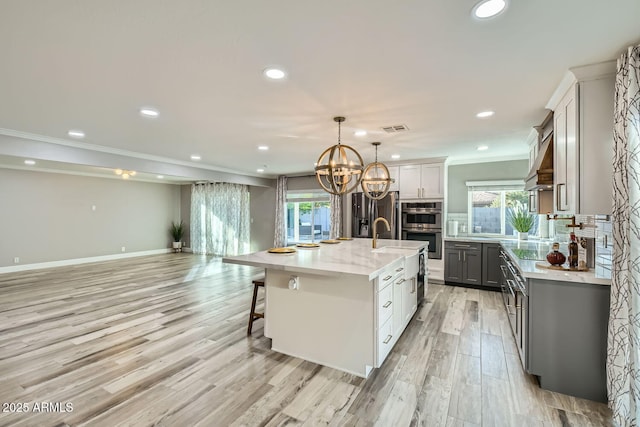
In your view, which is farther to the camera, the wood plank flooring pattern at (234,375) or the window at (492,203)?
the window at (492,203)

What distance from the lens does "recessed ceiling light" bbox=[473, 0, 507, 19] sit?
58.4 inches

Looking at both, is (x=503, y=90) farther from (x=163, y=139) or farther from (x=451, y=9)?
(x=163, y=139)

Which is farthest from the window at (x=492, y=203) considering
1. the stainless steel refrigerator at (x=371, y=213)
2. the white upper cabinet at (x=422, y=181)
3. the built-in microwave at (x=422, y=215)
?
the stainless steel refrigerator at (x=371, y=213)

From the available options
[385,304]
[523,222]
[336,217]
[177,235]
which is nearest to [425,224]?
[523,222]

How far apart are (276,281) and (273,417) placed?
3.87 ft

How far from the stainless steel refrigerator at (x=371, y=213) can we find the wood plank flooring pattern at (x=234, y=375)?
2.10 meters

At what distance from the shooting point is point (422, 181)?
5.93 meters

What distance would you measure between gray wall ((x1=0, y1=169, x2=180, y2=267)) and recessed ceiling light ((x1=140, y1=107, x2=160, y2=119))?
6.20m

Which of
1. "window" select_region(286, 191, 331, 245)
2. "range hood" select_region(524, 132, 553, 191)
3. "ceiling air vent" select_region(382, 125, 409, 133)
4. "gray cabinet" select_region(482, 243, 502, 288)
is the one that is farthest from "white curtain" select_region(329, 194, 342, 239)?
"range hood" select_region(524, 132, 553, 191)

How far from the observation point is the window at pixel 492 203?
570 centimetres

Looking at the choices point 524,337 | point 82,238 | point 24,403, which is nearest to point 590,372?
point 524,337

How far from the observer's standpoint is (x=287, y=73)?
2.26 meters

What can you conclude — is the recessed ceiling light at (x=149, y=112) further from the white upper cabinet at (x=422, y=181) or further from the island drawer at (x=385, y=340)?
the white upper cabinet at (x=422, y=181)

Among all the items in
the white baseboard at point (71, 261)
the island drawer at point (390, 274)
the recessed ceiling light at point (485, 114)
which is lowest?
the white baseboard at point (71, 261)
